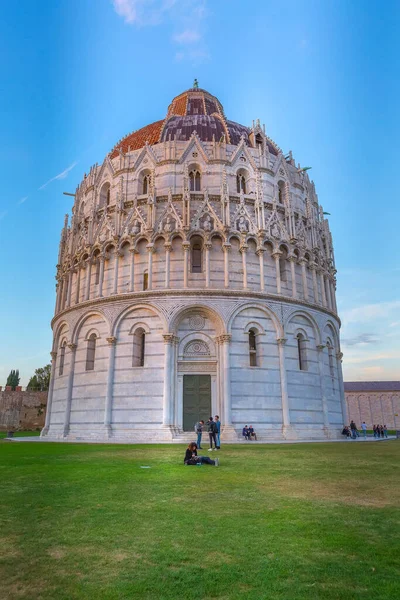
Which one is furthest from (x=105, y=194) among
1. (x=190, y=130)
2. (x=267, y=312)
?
(x=267, y=312)

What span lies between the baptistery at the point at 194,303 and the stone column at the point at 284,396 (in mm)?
91

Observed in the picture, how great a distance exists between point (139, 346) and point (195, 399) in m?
5.04

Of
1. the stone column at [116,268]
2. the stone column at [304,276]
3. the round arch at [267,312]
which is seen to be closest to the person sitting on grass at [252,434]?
the round arch at [267,312]

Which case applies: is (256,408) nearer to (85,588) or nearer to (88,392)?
(88,392)

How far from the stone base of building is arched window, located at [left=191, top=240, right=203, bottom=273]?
10.5m

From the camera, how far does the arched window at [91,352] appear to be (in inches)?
1143

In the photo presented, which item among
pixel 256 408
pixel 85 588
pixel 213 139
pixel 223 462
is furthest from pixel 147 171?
pixel 85 588

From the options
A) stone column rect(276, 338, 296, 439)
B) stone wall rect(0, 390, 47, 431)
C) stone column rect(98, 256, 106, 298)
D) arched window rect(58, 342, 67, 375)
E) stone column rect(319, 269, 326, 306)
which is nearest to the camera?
stone column rect(276, 338, 296, 439)

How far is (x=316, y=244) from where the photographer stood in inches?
1299

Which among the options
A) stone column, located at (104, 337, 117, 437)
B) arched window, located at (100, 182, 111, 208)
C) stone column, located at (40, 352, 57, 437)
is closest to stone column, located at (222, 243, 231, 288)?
stone column, located at (104, 337, 117, 437)

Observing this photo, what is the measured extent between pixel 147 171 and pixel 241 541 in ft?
98.0

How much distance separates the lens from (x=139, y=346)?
27.5 meters

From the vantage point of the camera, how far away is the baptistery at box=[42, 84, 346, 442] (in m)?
26.1

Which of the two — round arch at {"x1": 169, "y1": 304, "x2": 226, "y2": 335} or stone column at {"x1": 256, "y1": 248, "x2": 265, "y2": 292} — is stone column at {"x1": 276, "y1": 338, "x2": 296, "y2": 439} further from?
round arch at {"x1": 169, "y1": 304, "x2": 226, "y2": 335}
